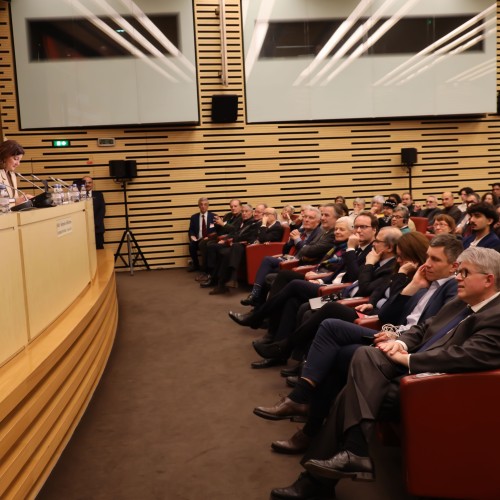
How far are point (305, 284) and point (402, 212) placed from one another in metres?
2.21

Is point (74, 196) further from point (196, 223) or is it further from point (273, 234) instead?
point (196, 223)

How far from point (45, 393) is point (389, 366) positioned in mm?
1554

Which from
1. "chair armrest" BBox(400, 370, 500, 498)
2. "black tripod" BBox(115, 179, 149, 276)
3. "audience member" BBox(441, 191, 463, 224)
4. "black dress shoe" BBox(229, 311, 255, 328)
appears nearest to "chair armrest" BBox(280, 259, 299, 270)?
"black dress shoe" BBox(229, 311, 255, 328)

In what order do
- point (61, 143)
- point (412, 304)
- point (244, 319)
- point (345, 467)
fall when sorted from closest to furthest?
point (345, 467)
point (412, 304)
point (244, 319)
point (61, 143)

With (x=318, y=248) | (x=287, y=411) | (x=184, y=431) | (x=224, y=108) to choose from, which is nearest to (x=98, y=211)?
(x=224, y=108)

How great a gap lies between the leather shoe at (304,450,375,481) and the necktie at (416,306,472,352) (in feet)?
2.08

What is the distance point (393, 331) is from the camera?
121 inches

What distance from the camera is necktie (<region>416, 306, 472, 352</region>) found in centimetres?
254

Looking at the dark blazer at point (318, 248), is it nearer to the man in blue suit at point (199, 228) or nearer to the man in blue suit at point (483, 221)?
the man in blue suit at point (483, 221)

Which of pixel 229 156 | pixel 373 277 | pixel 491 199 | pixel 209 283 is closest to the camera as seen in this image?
pixel 373 277

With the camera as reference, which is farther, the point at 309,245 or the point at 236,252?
the point at 236,252

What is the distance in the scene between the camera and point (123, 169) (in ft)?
29.3

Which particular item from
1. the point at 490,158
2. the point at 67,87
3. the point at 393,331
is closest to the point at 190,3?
the point at 67,87

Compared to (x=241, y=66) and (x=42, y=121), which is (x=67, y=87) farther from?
(x=241, y=66)
